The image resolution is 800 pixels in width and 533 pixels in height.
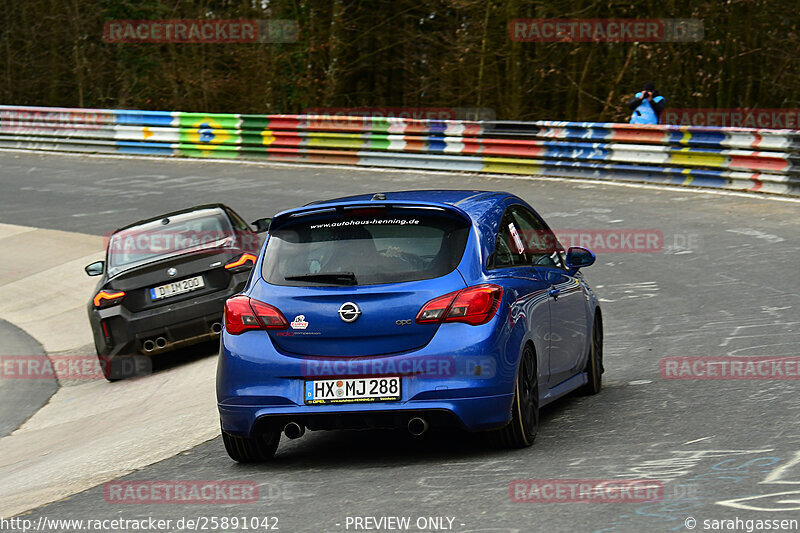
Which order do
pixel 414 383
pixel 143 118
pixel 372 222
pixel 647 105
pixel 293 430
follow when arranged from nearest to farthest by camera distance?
1. pixel 414 383
2. pixel 293 430
3. pixel 372 222
4. pixel 647 105
5. pixel 143 118

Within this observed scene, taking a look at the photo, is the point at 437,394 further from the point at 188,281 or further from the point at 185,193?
the point at 185,193

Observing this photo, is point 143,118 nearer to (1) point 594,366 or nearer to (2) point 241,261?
(2) point 241,261

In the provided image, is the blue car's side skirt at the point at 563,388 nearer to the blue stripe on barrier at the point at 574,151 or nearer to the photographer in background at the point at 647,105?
the blue stripe on barrier at the point at 574,151

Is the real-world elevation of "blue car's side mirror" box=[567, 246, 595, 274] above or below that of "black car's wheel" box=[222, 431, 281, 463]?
above

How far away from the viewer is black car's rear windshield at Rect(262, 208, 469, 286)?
6.96 metres

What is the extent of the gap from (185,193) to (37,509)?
59.9 ft

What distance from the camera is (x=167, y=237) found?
12.9 m

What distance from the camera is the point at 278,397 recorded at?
6.88 meters

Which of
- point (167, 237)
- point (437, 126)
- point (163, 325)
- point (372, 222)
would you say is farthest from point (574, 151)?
point (372, 222)

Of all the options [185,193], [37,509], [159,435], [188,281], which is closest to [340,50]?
[185,193]

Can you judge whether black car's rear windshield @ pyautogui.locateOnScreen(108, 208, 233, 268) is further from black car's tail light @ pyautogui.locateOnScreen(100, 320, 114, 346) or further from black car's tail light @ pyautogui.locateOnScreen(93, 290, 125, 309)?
black car's tail light @ pyautogui.locateOnScreen(100, 320, 114, 346)

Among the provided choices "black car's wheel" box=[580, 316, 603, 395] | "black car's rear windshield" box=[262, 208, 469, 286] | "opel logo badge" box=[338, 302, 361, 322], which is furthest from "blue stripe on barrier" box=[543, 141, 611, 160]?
"opel logo badge" box=[338, 302, 361, 322]

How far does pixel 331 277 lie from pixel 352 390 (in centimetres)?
66

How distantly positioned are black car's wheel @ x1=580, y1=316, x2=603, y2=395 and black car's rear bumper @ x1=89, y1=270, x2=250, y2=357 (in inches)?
172
